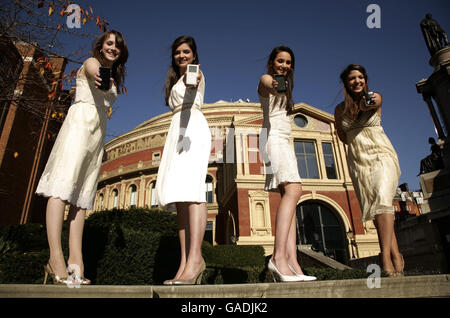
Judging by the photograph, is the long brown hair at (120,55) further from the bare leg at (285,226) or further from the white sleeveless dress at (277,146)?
the bare leg at (285,226)

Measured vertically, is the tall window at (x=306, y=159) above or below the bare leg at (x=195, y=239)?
above

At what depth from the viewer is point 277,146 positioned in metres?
2.82

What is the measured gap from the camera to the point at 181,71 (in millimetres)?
2973

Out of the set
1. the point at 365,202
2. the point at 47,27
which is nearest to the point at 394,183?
the point at 365,202

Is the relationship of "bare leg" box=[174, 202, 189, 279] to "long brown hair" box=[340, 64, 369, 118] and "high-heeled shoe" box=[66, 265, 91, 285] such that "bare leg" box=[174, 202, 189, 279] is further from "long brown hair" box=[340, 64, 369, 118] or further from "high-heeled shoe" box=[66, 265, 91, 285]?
"long brown hair" box=[340, 64, 369, 118]

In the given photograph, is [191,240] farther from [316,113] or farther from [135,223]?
[316,113]

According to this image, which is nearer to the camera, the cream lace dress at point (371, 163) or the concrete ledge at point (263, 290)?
the concrete ledge at point (263, 290)

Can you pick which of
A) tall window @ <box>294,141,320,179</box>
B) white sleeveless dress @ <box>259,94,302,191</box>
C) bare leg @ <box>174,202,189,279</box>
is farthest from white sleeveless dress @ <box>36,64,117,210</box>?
tall window @ <box>294,141,320,179</box>

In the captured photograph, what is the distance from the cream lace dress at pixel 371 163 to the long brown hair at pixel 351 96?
102 millimetres

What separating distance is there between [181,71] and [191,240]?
1.83 meters

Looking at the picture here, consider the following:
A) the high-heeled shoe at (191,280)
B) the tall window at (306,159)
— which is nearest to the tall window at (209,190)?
the tall window at (306,159)

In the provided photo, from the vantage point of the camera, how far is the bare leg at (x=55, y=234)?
2.13 metres

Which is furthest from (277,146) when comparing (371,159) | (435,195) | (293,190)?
(435,195)

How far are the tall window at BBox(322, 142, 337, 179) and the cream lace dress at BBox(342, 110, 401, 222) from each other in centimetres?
1852
